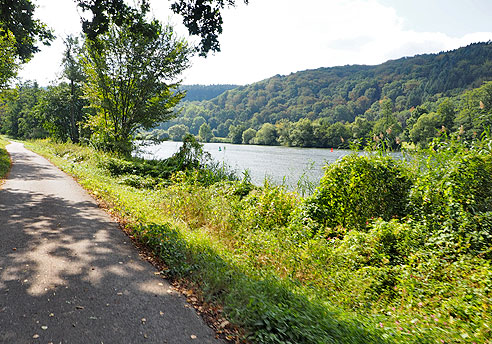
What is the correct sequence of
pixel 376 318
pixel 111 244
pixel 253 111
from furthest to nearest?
pixel 253 111 → pixel 111 244 → pixel 376 318

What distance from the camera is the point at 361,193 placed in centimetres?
667

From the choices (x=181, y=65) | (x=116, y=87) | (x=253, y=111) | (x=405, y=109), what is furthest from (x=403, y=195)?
(x=253, y=111)

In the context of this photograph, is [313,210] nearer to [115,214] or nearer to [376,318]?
[376,318]

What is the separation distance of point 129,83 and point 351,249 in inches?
656

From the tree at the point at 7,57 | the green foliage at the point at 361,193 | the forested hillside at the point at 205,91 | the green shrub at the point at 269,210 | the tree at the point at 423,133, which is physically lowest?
the green shrub at the point at 269,210

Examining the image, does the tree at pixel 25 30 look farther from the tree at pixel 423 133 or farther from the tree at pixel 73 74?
the tree at pixel 423 133

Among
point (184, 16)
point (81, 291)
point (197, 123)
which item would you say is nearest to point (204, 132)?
point (197, 123)

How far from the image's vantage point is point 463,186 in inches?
211

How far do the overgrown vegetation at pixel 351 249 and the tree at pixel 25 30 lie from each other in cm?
1135

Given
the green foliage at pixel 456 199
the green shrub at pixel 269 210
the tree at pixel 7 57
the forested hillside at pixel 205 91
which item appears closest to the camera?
the green foliage at pixel 456 199

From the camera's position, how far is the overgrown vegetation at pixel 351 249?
3.19 metres

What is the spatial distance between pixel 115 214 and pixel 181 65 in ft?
44.6

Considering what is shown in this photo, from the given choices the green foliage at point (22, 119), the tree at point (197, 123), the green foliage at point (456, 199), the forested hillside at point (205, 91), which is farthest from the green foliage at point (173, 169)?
the forested hillside at point (205, 91)

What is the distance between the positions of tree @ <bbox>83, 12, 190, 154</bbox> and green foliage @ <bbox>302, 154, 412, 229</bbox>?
46.7 ft
